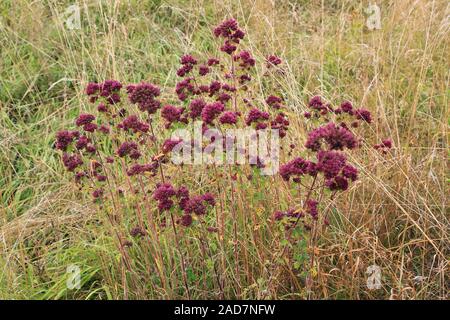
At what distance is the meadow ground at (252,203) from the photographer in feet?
8.63

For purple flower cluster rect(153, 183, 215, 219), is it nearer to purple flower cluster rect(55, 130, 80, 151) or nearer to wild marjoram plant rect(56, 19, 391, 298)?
wild marjoram plant rect(56, 19, 391, 298)

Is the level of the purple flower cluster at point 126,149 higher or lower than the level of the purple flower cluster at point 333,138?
lower

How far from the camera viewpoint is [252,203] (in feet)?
9.18

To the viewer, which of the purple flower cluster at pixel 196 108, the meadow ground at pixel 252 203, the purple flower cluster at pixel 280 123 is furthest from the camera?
the meadow ground at pixel 252 203

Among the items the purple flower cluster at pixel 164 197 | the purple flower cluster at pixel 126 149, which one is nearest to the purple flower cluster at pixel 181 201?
the purple flower cluster at pixel 164 197

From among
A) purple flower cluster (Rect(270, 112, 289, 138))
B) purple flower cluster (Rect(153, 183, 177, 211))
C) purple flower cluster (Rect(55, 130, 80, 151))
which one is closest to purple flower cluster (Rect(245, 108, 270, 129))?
purple flower cluster (Rect(270, 112, 289, 138))

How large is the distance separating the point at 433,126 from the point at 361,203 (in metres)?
0.96

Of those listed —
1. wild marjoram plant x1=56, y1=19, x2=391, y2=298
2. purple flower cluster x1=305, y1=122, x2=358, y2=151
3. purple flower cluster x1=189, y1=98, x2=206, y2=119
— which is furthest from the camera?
purple flower cluster x1=189, y1=98, x2=206, y2=119

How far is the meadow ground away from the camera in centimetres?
263

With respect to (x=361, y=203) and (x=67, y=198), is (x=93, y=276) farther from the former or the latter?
(x=361, y=203)

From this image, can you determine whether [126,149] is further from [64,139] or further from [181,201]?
[181,201]

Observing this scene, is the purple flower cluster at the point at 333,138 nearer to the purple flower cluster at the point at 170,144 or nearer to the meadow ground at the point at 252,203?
the meadow ground at the point at 252,203

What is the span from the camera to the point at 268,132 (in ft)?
10.3
